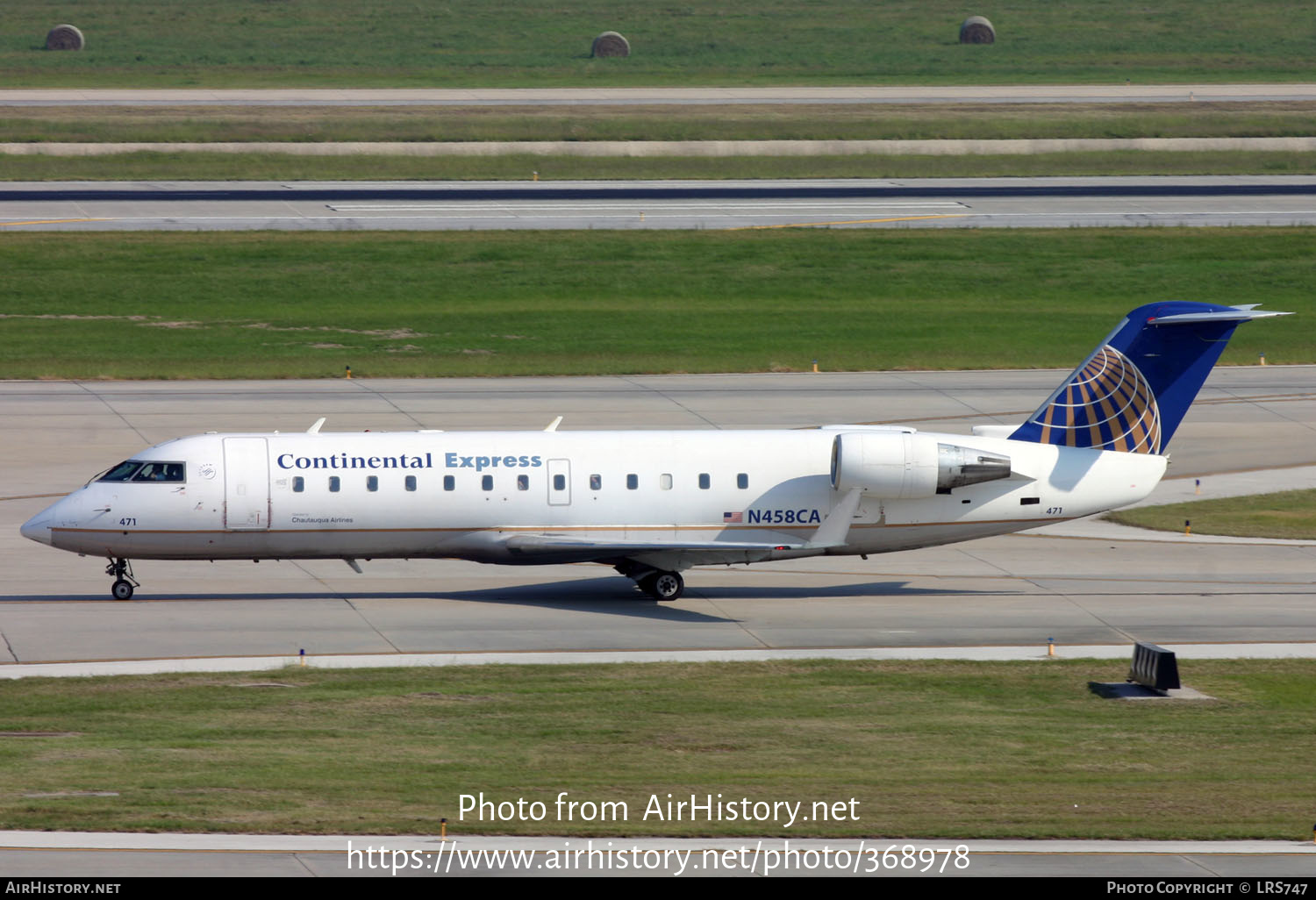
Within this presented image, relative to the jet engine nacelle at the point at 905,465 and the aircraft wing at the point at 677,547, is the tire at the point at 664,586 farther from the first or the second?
the jet engine nacelle at the point at 905,465

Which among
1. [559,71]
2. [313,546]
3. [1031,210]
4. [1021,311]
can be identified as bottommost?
[313,546]

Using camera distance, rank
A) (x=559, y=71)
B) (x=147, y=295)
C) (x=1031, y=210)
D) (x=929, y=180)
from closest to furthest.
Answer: (x=147, y=295) < (x=1031, y=210) < (x=929, y=180) < (x=559, y=71)

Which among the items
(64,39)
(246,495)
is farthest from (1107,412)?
(64,39)

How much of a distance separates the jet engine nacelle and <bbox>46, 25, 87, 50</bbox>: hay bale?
98842mm

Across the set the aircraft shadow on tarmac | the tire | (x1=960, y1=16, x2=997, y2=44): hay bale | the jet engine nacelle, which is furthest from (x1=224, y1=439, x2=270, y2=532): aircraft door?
(x1=960, y1=16, x2=997, y2=44): hay bale

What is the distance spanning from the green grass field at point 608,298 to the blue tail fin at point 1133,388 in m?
22.6

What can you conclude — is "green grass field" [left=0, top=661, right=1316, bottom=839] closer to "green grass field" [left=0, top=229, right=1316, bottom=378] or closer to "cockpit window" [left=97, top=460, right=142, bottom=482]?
"cockpit window" [left=97, top=460, right=142, bottom=482]

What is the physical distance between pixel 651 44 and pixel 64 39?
41.4 meters

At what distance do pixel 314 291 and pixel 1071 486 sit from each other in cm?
3765

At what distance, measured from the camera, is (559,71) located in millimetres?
111562

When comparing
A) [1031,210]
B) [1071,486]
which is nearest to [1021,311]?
[1031,210]

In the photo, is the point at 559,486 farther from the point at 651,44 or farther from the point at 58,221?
the point at 651,44

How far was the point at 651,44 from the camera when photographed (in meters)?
124

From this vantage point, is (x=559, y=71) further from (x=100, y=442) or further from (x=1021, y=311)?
(x=100, y=442)
